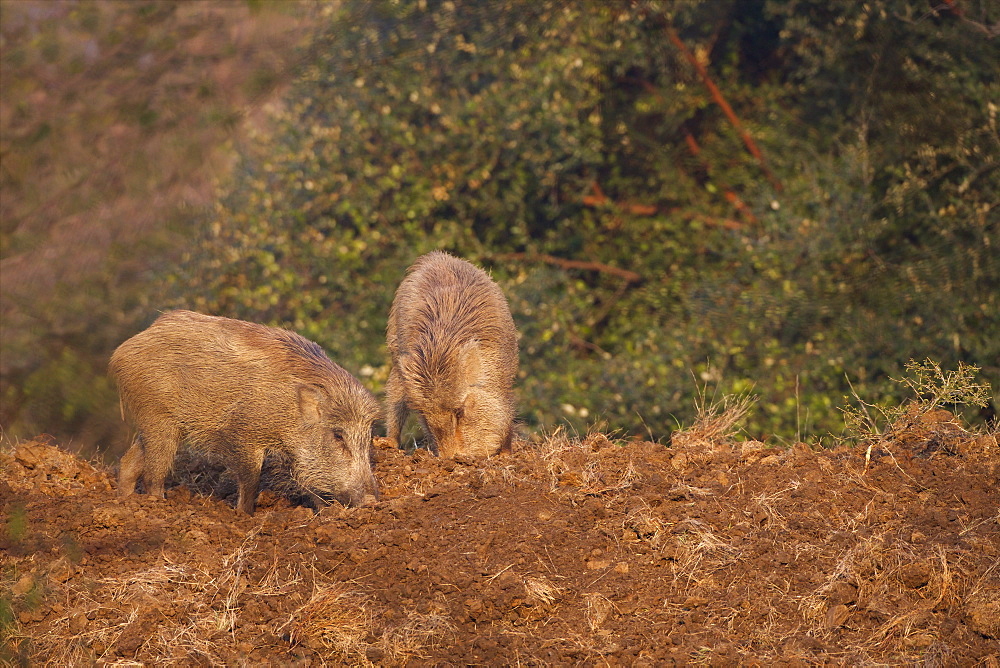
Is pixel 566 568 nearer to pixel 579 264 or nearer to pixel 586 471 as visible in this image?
pixel 586 471

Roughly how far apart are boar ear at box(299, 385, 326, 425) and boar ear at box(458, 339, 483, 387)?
1.22 meters

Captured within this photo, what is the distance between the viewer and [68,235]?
283 centimetres

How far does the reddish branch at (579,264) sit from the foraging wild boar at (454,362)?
375 centimetres

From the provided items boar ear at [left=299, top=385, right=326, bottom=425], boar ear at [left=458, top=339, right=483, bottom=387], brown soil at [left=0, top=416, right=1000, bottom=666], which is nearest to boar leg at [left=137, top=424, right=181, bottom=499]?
brown soil at [left=0, top=416, right=1000, bottom=666]

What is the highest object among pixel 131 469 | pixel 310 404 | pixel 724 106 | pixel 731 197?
pixel 724 106

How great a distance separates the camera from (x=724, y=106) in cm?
1217

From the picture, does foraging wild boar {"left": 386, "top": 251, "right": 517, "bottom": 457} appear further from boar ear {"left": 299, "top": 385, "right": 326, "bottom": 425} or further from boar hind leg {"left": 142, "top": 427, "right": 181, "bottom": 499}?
boar hind leg {"left": 142, "top": 427, "right": 181, "bottom": 499}

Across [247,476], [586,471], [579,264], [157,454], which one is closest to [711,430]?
[586,471]

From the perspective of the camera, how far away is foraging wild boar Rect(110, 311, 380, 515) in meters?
5.71

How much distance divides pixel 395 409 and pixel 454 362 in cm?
78

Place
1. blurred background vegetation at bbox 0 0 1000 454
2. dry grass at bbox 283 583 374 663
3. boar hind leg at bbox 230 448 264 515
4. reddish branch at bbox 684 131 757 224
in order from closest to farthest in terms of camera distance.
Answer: dry grass at bbox 283 583 374 663 < boar hind leg at bbox 230 448 264 515 < blurred background vegetation at bbox 0 0 1000 454 < reddish branch at bbox 684 131 757 224

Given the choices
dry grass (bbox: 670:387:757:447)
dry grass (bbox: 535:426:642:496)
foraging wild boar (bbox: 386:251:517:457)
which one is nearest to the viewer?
dry grass (bbox: 535:426:642:496)

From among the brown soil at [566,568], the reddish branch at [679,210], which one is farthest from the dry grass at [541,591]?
the reddish branch at [679,210]

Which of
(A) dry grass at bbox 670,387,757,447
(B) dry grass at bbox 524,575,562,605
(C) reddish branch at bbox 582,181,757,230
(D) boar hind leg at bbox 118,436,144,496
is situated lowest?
(C) reddish branch at bbox 582,181,757,230
